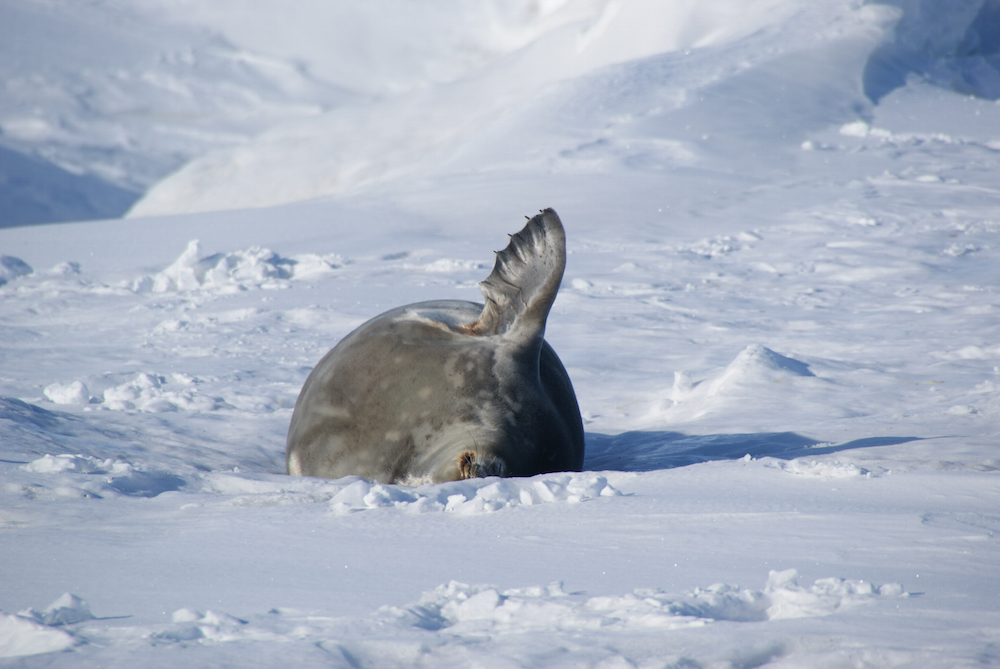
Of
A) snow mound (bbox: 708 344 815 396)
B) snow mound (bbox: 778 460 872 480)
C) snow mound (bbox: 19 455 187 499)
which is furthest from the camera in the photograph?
snow mound (bbox: 708 344 815 396)

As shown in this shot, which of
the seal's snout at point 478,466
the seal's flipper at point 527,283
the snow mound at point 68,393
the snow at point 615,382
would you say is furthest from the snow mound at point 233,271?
the seal's snout at point 478,466

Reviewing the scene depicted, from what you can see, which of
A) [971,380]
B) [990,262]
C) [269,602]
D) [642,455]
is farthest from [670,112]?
[269,602]

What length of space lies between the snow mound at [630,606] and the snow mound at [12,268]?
5646mm

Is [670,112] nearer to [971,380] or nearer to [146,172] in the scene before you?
[971,380]

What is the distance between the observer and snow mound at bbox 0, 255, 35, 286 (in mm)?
6027

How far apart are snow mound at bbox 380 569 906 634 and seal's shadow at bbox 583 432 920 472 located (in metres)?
1.34

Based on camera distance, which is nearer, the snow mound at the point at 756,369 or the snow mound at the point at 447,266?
the snow mound at the point at 756,369

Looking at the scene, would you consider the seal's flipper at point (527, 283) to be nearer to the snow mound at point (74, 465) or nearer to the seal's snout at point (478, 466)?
the seal's snout at point (478, 466)

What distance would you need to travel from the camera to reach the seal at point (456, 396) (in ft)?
8.06

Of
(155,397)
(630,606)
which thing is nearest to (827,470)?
(630,606)

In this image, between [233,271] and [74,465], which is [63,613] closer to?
[74,465]

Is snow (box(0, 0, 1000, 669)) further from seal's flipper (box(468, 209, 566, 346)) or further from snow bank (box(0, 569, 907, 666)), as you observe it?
seal's flipper (box(468, 209, 566, 346))

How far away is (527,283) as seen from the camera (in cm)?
269

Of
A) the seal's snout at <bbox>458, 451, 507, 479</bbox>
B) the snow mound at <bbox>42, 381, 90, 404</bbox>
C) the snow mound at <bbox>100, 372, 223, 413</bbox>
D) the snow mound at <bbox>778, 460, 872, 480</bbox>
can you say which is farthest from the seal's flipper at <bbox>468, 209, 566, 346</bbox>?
the snow mound at <bbox>42, 381, 90, 404</bbox>
